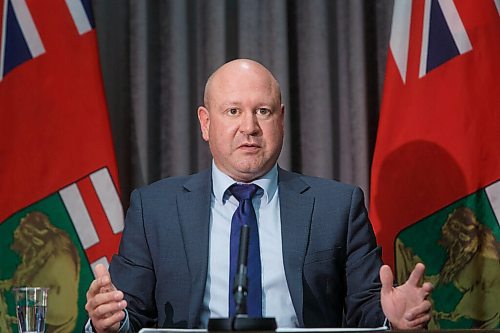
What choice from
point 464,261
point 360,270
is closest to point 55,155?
point 360,270

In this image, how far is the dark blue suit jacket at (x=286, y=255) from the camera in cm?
234

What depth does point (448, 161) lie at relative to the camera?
2846 mm

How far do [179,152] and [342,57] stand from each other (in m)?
0.84

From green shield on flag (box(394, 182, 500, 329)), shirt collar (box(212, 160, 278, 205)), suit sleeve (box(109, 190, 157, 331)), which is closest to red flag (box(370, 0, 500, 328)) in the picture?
green shield on flag (box(394, 182, 500, 329))

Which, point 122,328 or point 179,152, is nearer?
point 122,328

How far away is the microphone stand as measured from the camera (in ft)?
5.20

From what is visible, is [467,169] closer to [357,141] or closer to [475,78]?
[475,78]

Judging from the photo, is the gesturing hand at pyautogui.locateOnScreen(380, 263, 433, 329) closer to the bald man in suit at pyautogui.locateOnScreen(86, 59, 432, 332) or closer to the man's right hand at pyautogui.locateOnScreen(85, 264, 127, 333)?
the bald man in suit at pyautogui.locateOnScreen(86, 59, 432, 332)

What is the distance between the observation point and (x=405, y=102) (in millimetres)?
2922

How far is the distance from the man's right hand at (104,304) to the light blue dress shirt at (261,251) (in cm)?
42

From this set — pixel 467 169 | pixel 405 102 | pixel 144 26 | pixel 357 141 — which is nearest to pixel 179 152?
pixel 144 26

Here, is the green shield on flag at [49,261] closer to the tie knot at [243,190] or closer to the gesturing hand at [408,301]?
the tie knot at [243,190]

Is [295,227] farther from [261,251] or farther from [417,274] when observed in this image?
[417,274]

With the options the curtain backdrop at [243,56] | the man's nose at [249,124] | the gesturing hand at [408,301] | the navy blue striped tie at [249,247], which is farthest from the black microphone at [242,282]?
the curtain backdrop at [243,56]
